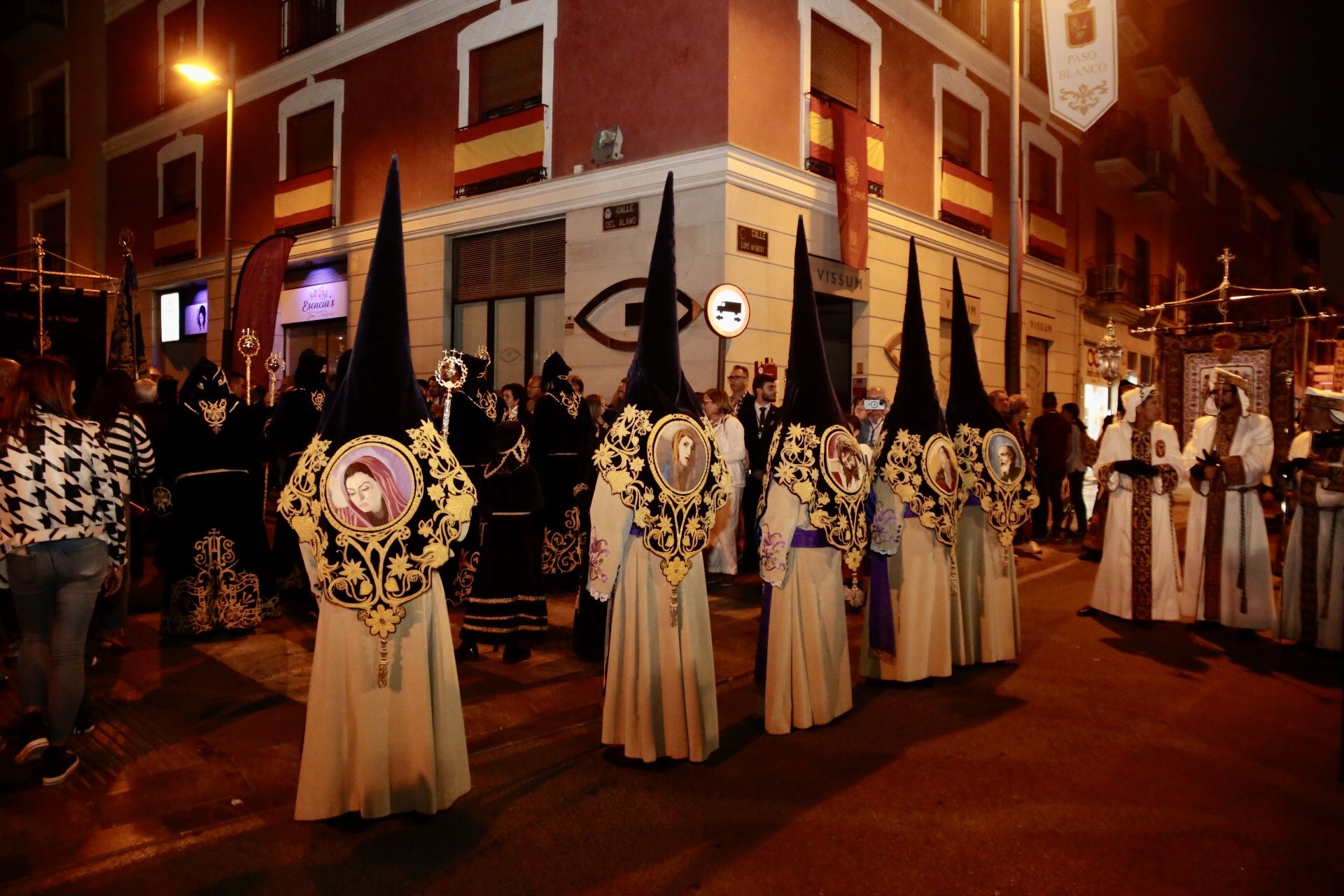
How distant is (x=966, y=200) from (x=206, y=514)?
14.9m

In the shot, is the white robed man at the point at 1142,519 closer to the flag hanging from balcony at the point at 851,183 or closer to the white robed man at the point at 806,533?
the white robed man at the point at 806,533

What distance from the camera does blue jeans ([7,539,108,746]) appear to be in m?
4.21

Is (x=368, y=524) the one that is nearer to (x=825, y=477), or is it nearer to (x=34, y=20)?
(x=825, y=477)

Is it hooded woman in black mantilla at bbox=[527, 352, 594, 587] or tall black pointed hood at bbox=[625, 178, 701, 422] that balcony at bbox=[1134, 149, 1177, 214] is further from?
tall black pointed hood at bbox=[625, 178, 701, 422]

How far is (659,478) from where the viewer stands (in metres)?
4.41

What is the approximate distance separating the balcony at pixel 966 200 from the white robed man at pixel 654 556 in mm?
13414

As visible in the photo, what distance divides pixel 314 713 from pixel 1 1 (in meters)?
32.6

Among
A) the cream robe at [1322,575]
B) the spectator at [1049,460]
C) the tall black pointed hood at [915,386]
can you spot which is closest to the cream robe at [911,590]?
the tall black pointed hood at [915,386]

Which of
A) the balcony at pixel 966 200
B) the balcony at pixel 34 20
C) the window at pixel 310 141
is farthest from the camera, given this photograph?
the balcony at pixel 34 20

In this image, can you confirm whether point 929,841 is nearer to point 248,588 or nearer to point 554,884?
point 554,884

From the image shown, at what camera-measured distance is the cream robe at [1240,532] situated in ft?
24.3

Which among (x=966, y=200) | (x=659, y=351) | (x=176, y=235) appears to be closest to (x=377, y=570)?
(x=659, y=351)

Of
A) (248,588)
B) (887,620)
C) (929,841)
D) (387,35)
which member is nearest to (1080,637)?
(887,620)

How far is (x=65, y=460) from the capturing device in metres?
4.26
